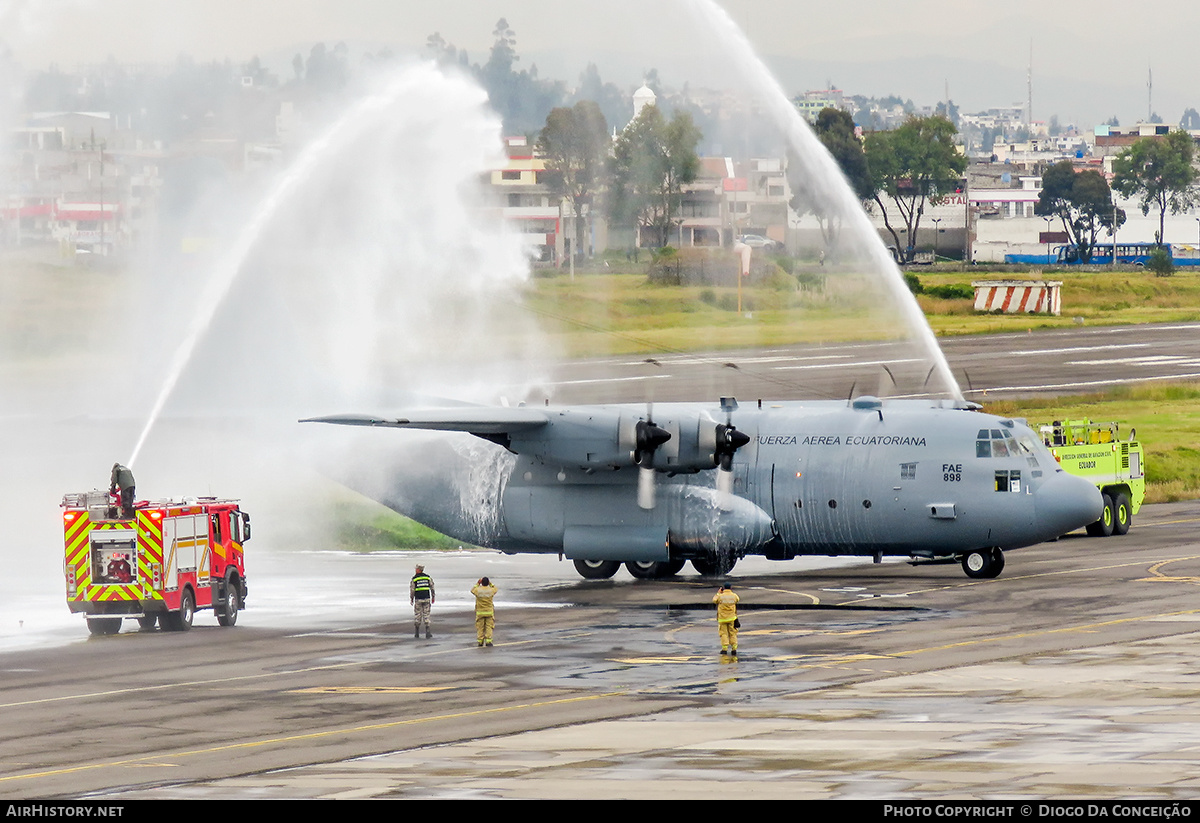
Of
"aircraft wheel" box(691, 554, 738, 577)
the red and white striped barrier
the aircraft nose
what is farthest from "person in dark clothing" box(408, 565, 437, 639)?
the red and white striped barrier

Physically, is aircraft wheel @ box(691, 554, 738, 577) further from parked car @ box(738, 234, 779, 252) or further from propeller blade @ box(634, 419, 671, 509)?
parked car @ box(738, 234, 779, 252)

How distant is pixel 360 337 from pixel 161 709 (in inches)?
804

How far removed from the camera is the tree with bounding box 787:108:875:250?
36656 mm

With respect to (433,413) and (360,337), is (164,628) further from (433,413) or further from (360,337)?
(360,337)

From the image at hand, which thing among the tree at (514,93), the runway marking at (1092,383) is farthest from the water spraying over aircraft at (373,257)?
the runway marking at (1092,383)

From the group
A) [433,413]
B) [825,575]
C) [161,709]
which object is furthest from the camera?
[825,575]

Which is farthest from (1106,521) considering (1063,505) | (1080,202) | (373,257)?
(1080,202)

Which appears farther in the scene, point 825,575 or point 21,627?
point 825,575

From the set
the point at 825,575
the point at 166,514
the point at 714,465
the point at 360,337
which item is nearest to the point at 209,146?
the point at 360,337

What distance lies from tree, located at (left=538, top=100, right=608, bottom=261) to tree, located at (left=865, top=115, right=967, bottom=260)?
100255 mm

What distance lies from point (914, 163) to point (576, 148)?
107415 mm

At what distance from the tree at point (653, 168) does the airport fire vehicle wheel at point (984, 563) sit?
10.3 m

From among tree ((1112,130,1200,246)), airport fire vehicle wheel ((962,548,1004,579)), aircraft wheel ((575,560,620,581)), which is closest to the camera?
airport fire vehicle wheel ((962,548,1004,579))

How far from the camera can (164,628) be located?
103ft
